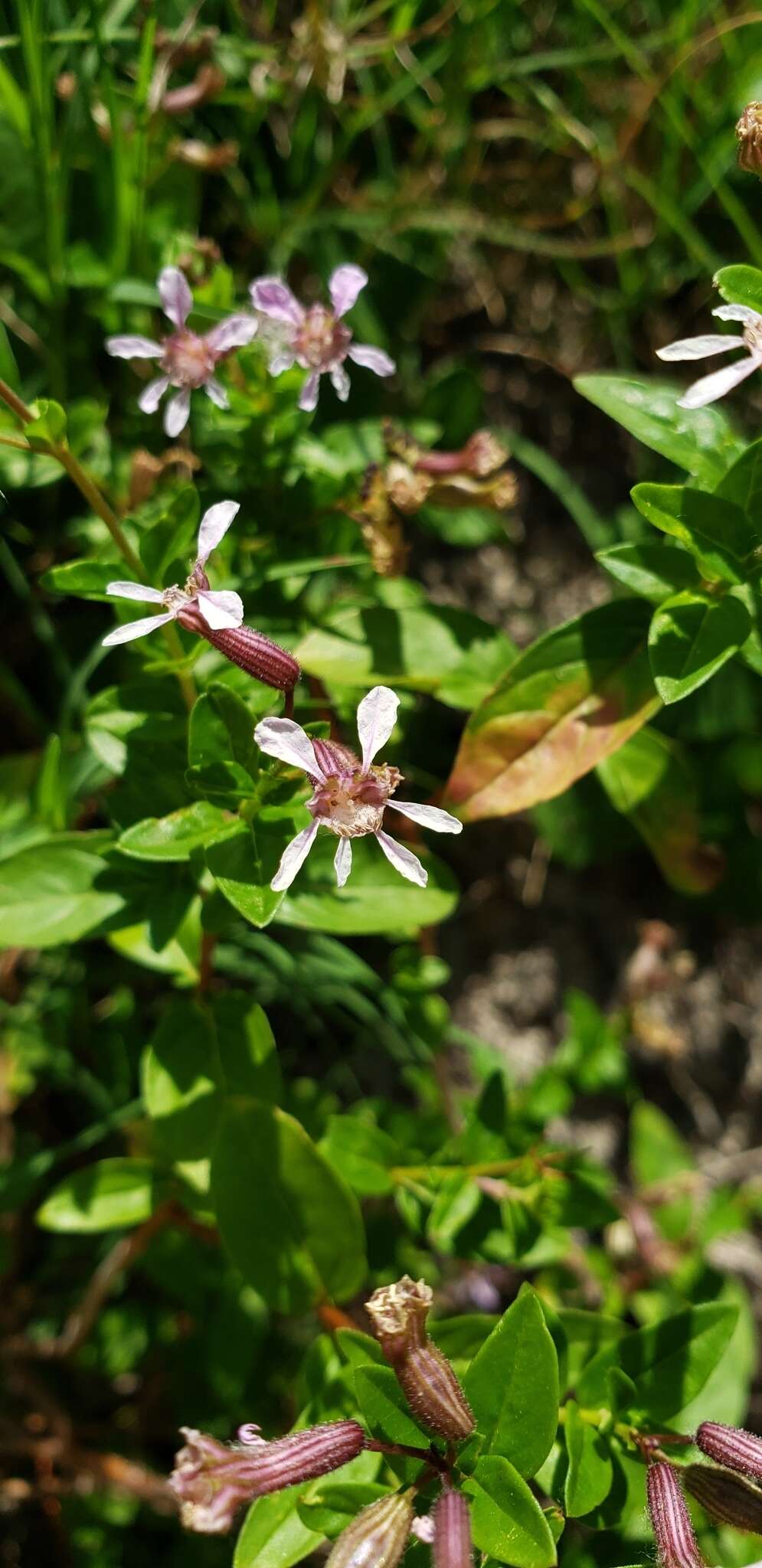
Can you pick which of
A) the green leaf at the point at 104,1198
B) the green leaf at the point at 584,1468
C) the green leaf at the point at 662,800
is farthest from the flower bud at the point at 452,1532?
the green leaf at the point at 662,800

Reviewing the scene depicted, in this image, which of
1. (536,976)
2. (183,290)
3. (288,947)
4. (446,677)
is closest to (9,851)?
(288,947)

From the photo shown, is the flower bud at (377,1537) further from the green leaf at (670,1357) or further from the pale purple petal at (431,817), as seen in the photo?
the pale purple petal at (431,817)

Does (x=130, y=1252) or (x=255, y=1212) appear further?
(x=130, y=1252)

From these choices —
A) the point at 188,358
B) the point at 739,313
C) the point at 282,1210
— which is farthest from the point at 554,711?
the point at 282,1210

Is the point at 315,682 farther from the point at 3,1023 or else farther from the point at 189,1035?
the point at 3,1023

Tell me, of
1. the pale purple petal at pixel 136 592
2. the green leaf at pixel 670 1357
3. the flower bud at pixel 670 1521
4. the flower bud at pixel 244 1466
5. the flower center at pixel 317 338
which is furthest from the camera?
the flower center at pixel 317 338

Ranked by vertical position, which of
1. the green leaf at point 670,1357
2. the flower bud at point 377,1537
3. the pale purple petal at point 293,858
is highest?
the pale purple petal at point 293,858

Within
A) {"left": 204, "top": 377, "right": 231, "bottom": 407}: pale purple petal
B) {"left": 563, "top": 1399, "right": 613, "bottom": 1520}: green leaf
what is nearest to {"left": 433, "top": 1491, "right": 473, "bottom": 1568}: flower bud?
{"left": 563, "top": 1399, "right": 613, "bottom": 1520}: green leaf
